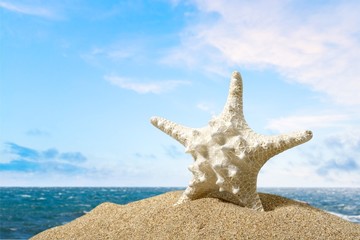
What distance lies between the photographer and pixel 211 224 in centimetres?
432

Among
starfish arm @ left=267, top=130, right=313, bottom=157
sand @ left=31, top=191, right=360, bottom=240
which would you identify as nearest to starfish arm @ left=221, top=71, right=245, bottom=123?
starfish arm @ left=267, top=130, right=313, bottom=157

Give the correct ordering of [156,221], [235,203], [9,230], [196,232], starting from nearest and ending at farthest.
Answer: [196,232] → [156,221] → [235,203] → [9,230]

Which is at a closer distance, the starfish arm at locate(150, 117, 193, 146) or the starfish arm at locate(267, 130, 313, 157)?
the starfish arm at locate(267, 130, 313, 157)

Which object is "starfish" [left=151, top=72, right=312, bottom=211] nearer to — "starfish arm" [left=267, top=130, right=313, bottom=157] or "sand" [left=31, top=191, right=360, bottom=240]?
"starfish arm" [left=267, top=130, right=313, bottom=157]

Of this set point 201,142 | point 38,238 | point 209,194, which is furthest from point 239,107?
point 38,238

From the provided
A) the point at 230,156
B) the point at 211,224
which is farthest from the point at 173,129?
the point at 211,224

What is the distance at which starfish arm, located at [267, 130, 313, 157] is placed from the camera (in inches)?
189

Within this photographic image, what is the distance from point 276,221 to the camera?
4.40 meters

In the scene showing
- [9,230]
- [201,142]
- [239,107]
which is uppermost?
[239,107]

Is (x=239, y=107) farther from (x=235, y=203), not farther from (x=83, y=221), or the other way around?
(x=83, y=221)

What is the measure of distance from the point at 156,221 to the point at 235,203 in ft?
2.91

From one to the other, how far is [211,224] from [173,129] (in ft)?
4.69

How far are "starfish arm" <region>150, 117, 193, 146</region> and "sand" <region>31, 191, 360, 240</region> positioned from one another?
0.73 meters

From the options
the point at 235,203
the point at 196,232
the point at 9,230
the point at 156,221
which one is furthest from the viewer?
the point at 9,230
